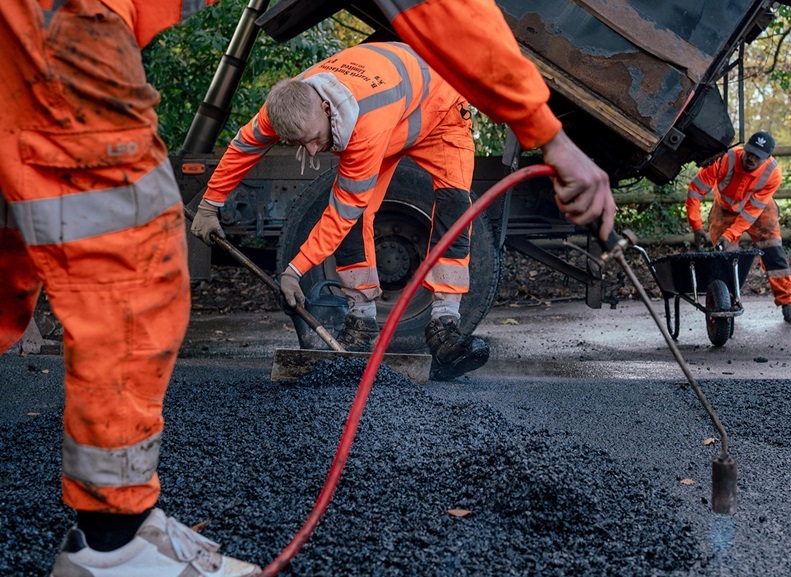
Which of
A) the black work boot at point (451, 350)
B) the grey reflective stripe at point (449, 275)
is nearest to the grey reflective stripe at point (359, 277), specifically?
the grey reflective stripe at point (449, 275)

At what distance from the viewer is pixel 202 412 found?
11.4 ft

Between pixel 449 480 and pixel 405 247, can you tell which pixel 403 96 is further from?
pixel 449 480

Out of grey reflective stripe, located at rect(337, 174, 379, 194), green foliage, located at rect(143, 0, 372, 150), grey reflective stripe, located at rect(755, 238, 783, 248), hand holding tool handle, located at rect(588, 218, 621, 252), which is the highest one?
hand holding tool handle, located at rect(588, 218, 621, 252)

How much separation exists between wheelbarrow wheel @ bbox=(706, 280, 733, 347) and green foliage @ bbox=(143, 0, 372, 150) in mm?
4064

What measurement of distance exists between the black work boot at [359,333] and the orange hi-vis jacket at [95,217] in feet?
10.8

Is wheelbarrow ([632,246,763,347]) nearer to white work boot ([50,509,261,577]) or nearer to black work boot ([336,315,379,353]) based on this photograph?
black work boot ([336,315,379,353])

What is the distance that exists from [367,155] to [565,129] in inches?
65.3

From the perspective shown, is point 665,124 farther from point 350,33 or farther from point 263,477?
point 350,33

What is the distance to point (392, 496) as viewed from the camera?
2395mm

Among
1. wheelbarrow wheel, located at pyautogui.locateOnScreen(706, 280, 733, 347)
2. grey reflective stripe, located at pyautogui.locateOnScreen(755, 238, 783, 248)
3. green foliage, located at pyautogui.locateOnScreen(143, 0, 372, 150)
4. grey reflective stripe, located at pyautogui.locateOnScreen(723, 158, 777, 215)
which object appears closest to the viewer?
wheelbarrow wheel, located at pyautogui.locateOnScreen(706, 280, 733, 347)

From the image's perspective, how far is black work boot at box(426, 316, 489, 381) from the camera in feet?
15.0

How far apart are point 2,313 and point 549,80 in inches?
143

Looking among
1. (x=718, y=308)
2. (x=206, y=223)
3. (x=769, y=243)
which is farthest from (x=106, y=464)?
(x=769, y=243)

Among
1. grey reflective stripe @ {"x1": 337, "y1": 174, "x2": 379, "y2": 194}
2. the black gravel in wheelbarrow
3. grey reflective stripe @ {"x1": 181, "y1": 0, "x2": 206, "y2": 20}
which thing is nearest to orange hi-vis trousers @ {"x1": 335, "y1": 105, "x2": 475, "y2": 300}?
grey reflective stripe @ {"x1": 337, "y1": 174, "x2": 379, "y2": 194}
